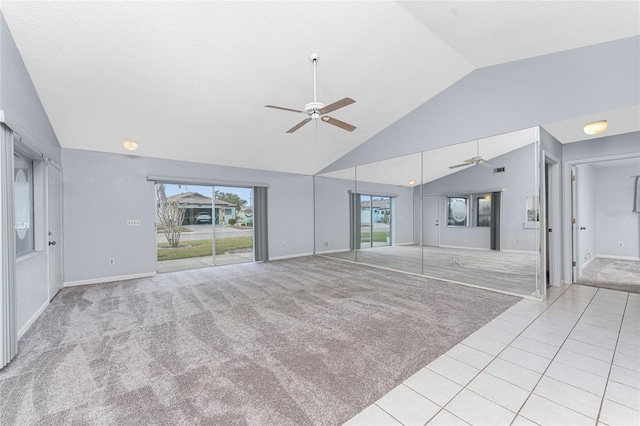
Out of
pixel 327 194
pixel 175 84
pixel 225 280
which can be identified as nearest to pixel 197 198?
pixel 225 280

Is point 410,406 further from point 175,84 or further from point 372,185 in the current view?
point 372,185

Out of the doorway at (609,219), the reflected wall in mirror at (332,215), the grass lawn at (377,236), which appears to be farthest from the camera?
the grass lawn at (377,236)

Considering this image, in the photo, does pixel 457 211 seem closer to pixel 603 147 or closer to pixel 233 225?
pixel 603 147

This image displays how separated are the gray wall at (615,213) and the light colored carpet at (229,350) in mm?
5258

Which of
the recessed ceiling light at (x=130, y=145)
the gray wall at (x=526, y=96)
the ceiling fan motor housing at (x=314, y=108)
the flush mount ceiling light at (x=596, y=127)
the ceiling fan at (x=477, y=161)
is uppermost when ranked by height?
the gray wall at (x=526, y=96)

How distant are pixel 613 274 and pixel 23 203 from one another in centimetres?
930

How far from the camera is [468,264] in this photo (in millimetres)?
5645

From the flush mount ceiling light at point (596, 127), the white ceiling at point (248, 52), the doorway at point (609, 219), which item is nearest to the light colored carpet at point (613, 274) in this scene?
the doorway at point (609, 219)

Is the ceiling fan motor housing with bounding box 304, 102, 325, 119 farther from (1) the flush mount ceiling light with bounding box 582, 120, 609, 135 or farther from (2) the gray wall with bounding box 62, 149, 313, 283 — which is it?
(2) the gray wall with bounding box 62, 149, 313, 283

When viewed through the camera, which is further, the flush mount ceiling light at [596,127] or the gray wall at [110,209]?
the gray wall at [110,209]

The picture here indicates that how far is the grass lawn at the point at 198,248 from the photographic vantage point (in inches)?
234

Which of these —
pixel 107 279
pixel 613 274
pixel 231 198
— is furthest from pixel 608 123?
pixel 107 279

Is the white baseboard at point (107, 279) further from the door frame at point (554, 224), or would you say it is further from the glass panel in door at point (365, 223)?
the door frame at point (554, 224)

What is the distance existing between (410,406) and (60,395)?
7.77ft
